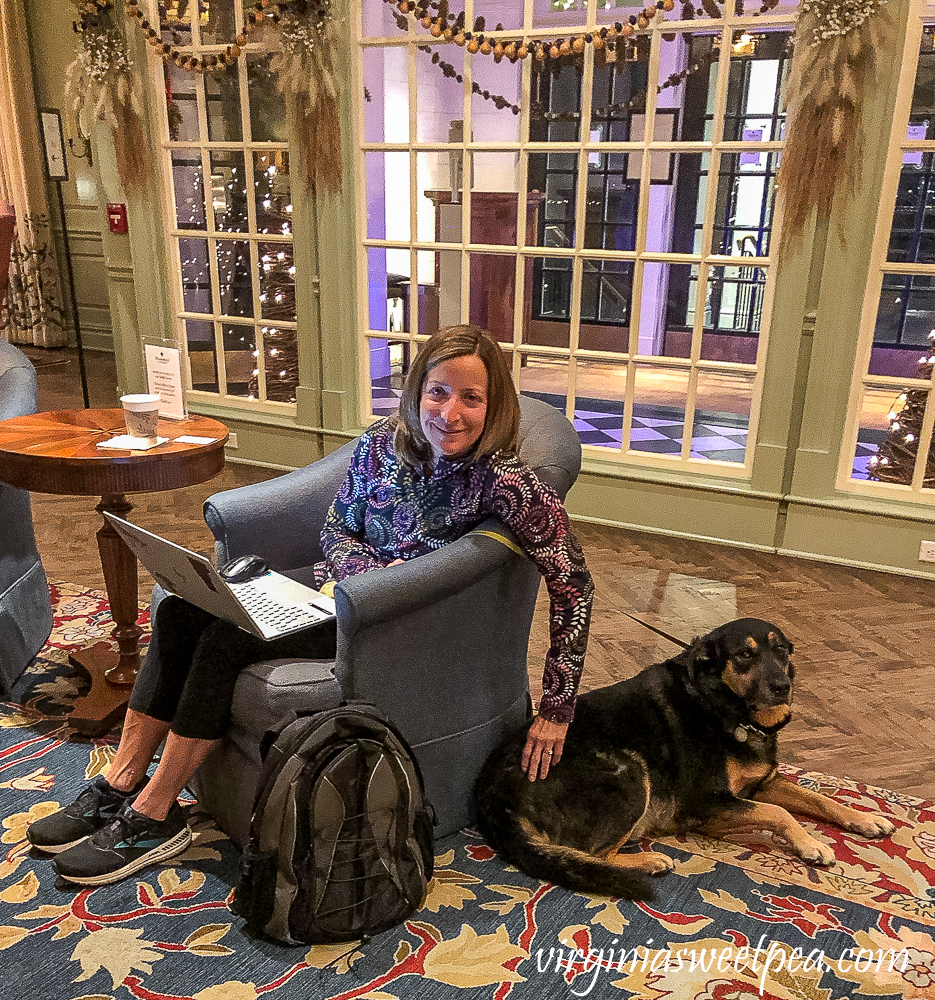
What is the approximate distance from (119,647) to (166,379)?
783 mm

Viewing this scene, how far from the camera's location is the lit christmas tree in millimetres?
3713

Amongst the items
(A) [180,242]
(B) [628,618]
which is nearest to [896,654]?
(B) [628,618]

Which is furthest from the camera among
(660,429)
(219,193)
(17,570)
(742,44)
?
(660,429)

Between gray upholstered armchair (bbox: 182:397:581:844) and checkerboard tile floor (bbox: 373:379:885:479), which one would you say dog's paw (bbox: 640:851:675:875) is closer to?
gray upholstered armchair (bbox: 182:397:581:844)

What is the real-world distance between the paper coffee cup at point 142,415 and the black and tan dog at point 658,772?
3.96ft

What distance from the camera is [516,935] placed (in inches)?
68.7

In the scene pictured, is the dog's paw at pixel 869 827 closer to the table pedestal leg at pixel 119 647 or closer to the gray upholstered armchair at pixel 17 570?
the table pedestal leg at pixel 119 647

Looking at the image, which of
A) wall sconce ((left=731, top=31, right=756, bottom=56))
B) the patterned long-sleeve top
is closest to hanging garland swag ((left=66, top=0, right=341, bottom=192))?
wall sconce ((left=731, top=31, right=756, bottom=56))

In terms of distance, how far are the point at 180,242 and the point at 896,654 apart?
4.11m

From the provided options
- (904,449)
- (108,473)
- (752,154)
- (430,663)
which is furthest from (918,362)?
(752,154)

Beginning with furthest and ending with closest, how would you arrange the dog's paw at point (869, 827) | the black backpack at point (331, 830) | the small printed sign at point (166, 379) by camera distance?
the small printed sign at point (166, 379), the dog's paw at point (869, 827), the black backpack at point (331, 830)

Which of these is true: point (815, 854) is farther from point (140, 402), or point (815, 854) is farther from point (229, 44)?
point (229, 44)

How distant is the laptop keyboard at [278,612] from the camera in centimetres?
188

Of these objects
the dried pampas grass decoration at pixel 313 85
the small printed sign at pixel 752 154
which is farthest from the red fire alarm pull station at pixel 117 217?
the small printed sign at pixel 752 154
